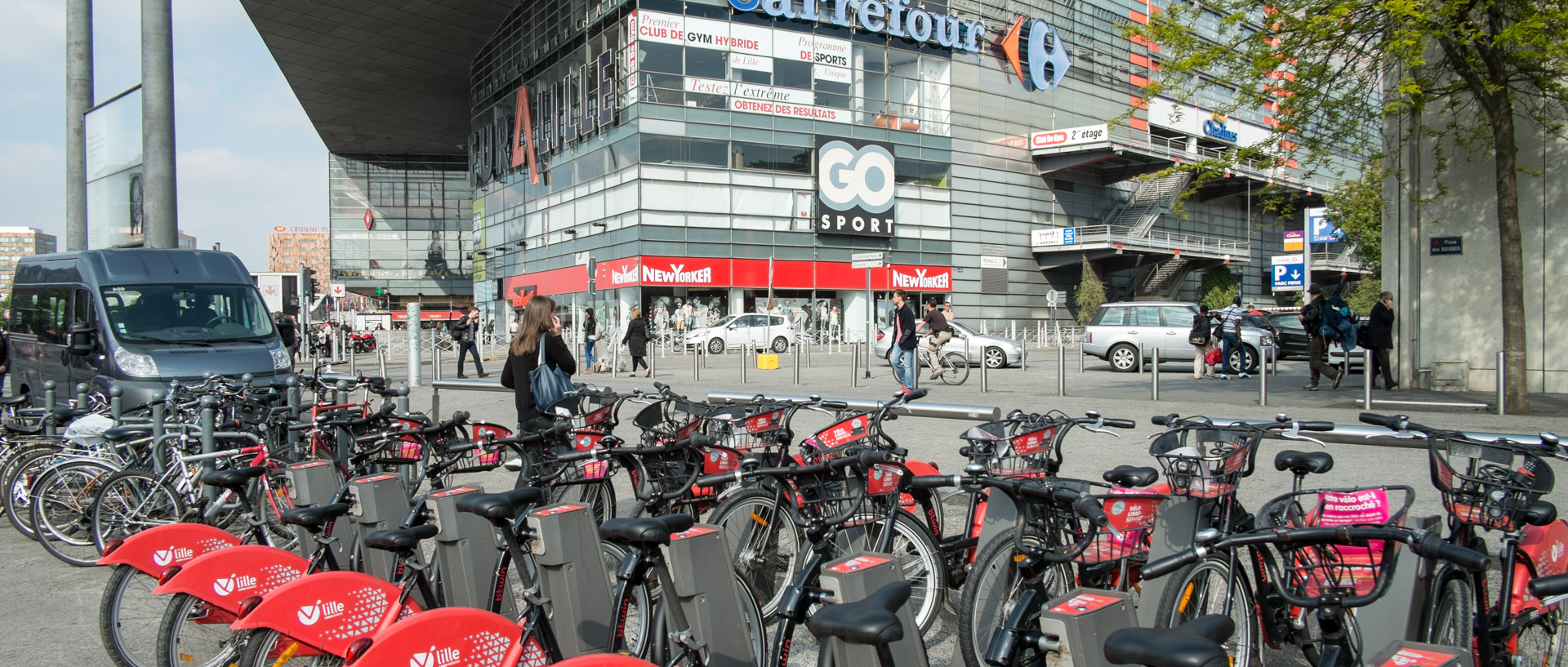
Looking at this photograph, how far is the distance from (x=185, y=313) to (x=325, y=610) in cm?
980

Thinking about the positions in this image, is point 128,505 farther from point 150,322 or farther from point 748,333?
point 748,333

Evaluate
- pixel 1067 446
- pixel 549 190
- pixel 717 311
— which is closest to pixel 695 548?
pixel 1067 446

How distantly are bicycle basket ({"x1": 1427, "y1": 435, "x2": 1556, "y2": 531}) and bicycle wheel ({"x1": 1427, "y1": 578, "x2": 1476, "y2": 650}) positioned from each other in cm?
29

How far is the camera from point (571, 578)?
10.8 feet

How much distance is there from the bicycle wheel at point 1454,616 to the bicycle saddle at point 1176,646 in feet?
5.40

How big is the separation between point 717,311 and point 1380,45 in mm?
27725

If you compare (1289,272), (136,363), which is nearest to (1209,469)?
(136,363)

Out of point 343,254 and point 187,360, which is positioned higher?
point 343,254

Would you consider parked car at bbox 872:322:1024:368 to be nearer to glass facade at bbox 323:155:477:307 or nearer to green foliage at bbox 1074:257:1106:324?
green foliage at bbox 1074:257:1106:324

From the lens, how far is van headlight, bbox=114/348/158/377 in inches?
404

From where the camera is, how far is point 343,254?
69812 millimetres

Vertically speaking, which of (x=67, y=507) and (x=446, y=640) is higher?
(x=446, y=640)

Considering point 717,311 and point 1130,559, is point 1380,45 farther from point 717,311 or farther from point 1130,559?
point 717,311

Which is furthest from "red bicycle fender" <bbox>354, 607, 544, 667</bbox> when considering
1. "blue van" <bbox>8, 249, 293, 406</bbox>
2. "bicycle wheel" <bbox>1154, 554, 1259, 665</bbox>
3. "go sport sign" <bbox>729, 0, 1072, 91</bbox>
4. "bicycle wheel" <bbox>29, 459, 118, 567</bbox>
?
"go sport sign" <bbox>729, 0, 1072, 91</bbox>
